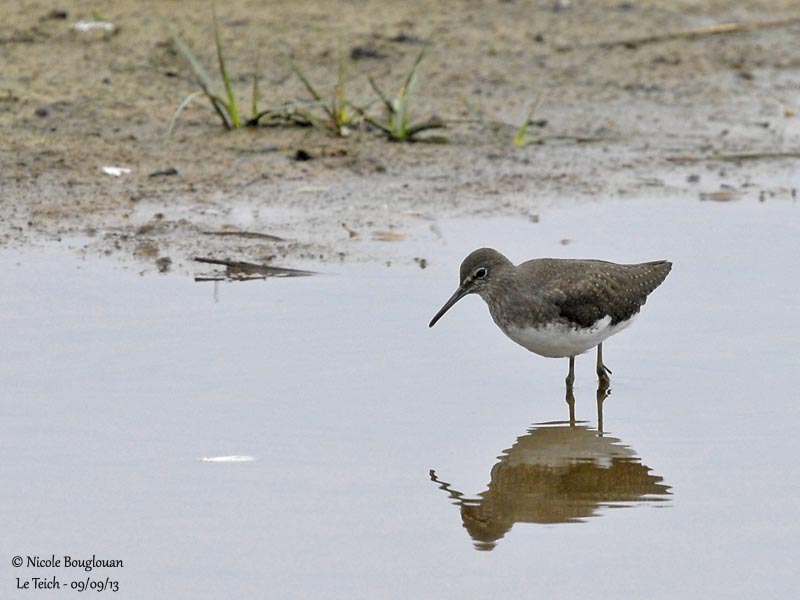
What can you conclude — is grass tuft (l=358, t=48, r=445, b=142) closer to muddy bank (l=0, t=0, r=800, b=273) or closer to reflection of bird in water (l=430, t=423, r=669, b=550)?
muddy bank (l=0, t=0, r=800, b=273)

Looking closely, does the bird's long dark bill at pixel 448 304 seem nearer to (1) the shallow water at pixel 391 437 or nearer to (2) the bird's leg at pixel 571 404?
(1) the shallow water at pixel 391 437

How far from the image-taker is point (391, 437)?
6.59 meters

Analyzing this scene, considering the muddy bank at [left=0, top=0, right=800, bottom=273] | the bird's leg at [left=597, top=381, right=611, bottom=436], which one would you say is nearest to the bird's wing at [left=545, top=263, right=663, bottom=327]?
the bird's leg at [left=597, top=381, right=611, bottom=436]

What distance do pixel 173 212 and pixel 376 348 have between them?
9.37 ft

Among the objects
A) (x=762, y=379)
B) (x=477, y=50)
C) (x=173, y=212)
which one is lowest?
(x=762, y=379)

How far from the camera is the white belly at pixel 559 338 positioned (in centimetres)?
753

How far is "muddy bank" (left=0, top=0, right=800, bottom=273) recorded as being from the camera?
9.91 meters

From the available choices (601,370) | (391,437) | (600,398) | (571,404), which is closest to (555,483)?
(391,437)

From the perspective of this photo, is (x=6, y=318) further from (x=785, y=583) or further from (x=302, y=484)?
(x=785, y=583)

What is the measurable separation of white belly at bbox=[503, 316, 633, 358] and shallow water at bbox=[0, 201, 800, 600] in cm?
23

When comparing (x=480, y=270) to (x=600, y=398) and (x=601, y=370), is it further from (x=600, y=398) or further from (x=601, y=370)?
(x=600, y=398)

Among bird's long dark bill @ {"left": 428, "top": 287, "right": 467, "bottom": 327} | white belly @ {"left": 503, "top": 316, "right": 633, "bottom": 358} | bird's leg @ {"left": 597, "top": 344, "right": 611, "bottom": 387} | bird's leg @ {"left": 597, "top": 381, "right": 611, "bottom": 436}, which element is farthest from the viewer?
bird's long dark bill @ {"left": 428, "top": 287, "right": 467, "bottom": 327}

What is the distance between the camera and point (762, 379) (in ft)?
24.1

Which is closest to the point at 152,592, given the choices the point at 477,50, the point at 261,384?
the point at 261,384
